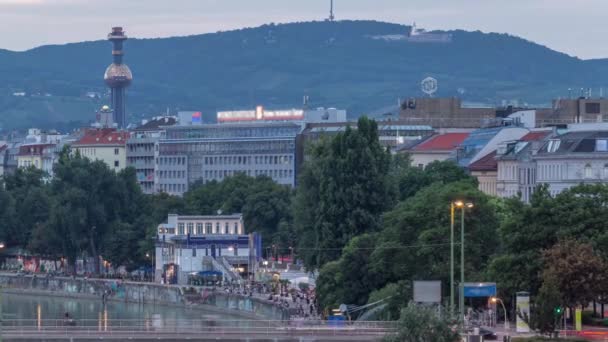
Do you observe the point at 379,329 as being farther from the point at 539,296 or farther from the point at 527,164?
the point at 527,164

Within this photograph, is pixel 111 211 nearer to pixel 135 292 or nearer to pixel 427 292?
pixel 135 292

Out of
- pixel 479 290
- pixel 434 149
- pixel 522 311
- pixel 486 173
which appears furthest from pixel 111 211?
pixel 522 311

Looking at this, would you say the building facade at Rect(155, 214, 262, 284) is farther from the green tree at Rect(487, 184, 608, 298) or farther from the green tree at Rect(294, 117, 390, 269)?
the green tree at Rect(487, 184, 608, 298)

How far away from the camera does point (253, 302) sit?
133m

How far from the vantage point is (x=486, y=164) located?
484ft

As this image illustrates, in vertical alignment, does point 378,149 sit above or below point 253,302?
above

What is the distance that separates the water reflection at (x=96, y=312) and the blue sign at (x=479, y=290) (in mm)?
34529

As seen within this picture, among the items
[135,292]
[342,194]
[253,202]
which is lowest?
[135,292]

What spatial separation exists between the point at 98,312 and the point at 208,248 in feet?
37.1

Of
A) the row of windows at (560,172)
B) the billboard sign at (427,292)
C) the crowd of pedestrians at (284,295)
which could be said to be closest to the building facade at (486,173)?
the row of windows at (560,172)

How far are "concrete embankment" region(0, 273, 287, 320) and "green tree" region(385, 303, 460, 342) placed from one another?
40722mm

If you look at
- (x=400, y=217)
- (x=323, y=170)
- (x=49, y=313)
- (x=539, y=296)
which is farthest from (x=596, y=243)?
(x=49, y=313)

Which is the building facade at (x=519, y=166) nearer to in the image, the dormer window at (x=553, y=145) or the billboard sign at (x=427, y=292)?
the dormer window at (x=553, y=145)

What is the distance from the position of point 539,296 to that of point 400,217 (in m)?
23.0
